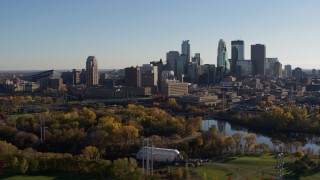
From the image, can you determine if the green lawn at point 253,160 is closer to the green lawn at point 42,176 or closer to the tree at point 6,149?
the green lawn at point 42,176

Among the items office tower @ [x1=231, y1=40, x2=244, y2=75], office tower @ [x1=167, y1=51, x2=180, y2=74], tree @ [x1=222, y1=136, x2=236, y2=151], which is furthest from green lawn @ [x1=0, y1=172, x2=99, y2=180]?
office tower @ [x1=231, y1=40, x2=244, y2=75]

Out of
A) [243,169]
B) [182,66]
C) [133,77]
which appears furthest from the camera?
[182,66]

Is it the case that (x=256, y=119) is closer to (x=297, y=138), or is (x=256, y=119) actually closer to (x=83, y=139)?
(x=297, y=138)

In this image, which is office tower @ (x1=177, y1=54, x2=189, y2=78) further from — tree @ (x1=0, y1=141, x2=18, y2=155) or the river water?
tree @ (x1=0, y1=141, x2=18, y2=155)

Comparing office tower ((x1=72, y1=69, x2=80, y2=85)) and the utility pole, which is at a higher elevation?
office tower ((x1=72, y1=69, x2=80, y2=85))

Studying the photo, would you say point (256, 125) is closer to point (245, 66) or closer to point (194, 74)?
point (194, 74)

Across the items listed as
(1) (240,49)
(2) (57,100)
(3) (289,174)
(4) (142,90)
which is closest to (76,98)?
(2) (57,100)

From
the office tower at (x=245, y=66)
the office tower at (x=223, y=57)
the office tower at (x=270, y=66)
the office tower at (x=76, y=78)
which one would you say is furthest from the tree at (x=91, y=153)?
the office tower at (x=270, y=66)

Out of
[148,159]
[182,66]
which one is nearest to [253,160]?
[148,159]
